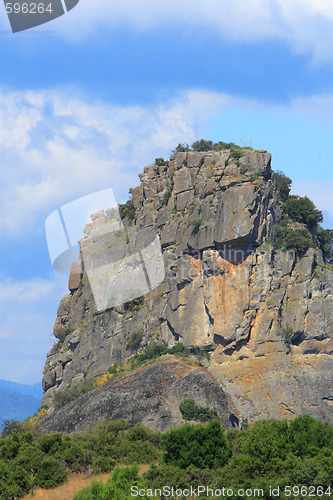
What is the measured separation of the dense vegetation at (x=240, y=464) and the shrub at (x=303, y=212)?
39.6m

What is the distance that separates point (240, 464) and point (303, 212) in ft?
157

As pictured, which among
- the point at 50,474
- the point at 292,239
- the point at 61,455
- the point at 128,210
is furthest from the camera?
the point at 128,210

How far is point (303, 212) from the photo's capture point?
87.1m

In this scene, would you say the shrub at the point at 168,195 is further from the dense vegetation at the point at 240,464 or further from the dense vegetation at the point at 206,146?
the dense vegetation at the point at 240,464

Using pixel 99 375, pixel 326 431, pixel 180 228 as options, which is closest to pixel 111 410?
pixel 99 375

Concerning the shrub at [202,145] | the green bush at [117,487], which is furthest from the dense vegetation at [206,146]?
the green bush at [117,487]

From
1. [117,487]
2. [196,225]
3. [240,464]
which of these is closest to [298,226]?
[196,225]

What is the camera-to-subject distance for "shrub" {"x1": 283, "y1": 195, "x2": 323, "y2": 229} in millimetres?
87062

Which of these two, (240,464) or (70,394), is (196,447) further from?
(70,394)

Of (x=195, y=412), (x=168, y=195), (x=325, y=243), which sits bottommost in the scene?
(x=195, y=412)

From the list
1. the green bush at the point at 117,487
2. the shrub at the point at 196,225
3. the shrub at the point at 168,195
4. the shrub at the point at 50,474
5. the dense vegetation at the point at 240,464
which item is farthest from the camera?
the shrub at the point at 168,195

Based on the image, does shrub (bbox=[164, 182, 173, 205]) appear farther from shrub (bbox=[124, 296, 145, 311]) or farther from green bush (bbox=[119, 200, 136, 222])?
shrub (bbox=[124, 296, 145, 311])

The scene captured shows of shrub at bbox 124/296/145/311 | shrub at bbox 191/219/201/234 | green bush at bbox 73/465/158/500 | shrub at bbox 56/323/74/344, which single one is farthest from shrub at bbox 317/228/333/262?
green bush at bbox 73/465/158/500

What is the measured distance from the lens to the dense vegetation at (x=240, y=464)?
39.2 meters
